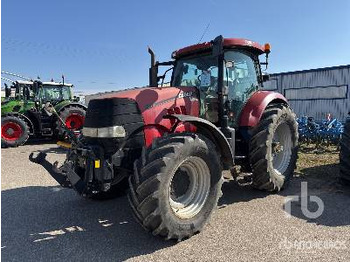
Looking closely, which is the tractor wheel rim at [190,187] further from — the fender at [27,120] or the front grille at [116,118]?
the fender at [27,120]

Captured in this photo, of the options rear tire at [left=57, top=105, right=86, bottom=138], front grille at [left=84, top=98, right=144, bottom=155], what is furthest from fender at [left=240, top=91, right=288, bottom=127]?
rear tire at [left=57, top=105, right=86, bottom=138]

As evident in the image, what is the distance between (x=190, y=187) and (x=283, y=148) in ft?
8.29

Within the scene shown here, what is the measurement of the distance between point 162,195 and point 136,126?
3.26ft

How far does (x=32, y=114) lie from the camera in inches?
496

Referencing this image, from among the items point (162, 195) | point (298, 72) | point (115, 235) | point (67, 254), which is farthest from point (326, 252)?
point (298, 72)

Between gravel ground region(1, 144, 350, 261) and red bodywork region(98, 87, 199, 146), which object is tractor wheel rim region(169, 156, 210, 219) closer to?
gravel ground region(1, 144, 350, 261)

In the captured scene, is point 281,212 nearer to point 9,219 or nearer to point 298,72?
point 9,219

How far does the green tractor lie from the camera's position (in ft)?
39.0

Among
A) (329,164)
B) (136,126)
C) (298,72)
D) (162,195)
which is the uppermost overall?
(298,72)

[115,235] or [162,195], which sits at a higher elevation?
[162,195]

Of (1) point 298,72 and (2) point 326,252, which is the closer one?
(2) point 326,252

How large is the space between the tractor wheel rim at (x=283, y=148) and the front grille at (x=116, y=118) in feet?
9.07

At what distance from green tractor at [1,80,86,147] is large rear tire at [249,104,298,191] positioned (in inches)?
334

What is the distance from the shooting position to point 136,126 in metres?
3.97
